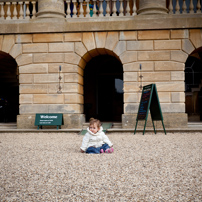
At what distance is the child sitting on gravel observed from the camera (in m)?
5.87

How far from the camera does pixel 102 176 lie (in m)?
3.92

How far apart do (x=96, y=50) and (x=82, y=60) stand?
0.73 metres

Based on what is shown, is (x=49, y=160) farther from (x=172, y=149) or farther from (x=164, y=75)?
(x=164, y=75)

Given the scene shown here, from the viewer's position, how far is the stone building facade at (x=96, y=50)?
37.2 feet

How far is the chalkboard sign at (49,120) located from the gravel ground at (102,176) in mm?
5026

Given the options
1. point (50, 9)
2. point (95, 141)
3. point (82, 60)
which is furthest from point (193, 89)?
point (95, 141)

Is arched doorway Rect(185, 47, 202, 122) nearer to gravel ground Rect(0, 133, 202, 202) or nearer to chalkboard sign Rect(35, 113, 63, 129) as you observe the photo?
chalkboard sign Rect(35, 113, 63, 129)

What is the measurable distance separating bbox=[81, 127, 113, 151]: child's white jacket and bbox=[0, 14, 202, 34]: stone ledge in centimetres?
669

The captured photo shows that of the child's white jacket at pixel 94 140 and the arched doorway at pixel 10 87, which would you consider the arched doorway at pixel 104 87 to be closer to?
the arched doorway at pixel 10 87

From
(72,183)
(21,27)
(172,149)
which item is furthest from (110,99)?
(72,183)

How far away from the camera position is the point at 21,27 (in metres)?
11.8

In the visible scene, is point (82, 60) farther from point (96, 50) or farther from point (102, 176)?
point (102, 176)

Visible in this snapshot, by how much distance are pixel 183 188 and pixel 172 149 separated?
3087 mm

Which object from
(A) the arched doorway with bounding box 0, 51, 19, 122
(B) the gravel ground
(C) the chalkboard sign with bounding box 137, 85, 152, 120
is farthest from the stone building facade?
(B) the gravel ground
